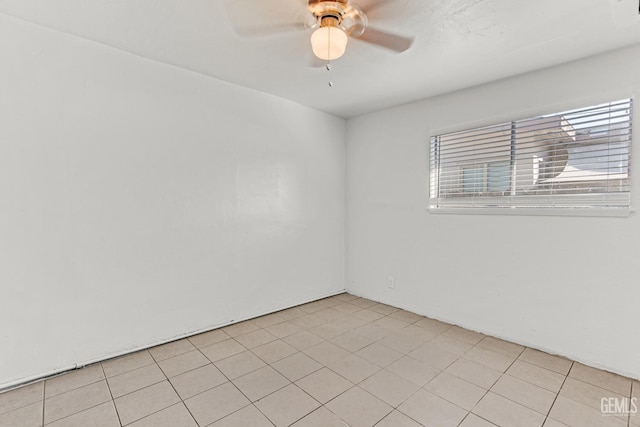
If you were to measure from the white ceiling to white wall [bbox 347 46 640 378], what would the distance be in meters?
0.24

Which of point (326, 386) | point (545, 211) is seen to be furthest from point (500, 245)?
point (326, 386)

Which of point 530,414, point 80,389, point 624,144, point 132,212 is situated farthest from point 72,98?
point 624,144

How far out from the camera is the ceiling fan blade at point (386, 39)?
6.14 ft

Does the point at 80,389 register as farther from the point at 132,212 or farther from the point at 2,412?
the point at 132,212

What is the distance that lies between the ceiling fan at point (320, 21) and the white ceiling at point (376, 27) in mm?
11

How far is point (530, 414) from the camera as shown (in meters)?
1.66

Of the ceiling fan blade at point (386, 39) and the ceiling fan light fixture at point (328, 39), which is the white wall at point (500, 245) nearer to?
the ceiling fan blade at point (386, 39)

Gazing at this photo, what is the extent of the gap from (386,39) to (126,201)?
A: 85.1 inches

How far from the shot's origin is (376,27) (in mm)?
1812

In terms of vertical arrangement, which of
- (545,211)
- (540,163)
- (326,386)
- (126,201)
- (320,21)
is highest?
(320,21)

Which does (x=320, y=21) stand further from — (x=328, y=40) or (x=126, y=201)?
(x=126, y=201)

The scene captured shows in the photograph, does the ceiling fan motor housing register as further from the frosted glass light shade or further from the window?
the window

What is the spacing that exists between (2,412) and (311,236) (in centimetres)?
263

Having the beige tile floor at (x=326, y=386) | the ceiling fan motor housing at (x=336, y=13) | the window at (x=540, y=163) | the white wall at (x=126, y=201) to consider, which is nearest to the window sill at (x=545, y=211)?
the window at (x=540, y=163)
